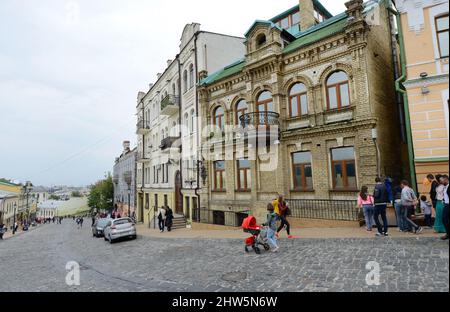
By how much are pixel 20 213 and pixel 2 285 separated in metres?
64.5

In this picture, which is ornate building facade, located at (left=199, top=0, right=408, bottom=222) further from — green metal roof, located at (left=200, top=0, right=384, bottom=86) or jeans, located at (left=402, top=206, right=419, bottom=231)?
jeans, located at (left=402, top=206, right=419, bottom=231)

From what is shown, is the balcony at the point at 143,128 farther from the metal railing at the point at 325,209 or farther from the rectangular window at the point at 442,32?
the rectangular window at the point at 442,32

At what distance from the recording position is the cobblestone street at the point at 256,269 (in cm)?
580

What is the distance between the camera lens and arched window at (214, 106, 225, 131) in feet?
62.0

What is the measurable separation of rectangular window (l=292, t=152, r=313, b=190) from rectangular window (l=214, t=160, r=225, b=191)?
553 cm

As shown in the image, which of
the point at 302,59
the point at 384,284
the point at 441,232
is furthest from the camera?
the point at 302,59

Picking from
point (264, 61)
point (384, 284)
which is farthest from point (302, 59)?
point (384, 284)

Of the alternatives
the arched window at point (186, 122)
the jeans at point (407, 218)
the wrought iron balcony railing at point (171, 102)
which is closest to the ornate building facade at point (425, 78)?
the jeans at point (407, 218)

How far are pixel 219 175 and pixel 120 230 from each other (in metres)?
7.26

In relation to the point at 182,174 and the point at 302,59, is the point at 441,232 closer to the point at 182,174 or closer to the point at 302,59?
the point at 302,59

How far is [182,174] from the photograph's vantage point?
23156 mm

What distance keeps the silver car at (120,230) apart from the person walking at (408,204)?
1449cm

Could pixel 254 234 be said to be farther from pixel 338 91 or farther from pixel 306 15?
pixel 306 15

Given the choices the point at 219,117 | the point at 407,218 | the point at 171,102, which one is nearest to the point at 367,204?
the point at 407,218
